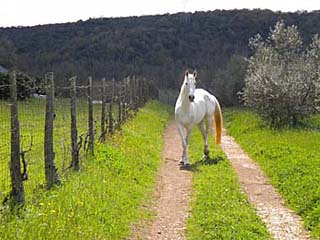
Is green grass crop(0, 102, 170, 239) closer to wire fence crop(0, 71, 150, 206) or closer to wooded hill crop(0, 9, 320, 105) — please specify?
wire fence crop(0, 71, 150, 206)

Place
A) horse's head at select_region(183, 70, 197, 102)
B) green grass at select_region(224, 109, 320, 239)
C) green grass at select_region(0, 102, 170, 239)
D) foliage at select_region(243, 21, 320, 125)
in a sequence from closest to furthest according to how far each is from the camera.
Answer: green grass at select_region(0, 102, 170, 239), green grass at select_region(224, 109, 320, 239), horse's head at select_region(183, 70, 197, 102), foliage at select_region(243, 21, 320, 125)

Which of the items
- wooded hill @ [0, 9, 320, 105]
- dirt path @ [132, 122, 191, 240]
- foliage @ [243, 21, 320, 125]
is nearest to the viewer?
dirt path @ [132, 122, 191, 240]

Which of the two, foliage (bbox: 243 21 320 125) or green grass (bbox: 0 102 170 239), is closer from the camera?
green grass (bbox: 0 102 170 239)

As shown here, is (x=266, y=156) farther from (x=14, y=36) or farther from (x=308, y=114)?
(x=14, y=36)

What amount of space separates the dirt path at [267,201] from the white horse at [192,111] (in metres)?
1.25

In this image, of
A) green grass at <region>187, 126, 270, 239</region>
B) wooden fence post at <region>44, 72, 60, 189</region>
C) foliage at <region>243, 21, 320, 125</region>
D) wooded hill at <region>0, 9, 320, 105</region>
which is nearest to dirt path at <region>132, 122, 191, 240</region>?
green grass at <region>187, 126, 270, 239</region>

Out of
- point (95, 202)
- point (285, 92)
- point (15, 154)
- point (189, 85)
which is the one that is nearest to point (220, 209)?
point (95, 202)

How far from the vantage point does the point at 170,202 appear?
32.3 ft

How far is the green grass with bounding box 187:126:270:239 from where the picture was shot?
25.3 feet

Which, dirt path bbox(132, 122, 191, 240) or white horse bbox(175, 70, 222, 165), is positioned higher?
white horse bbox(175, 70, 222, 165)

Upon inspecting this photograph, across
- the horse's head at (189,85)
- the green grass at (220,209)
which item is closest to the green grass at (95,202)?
the green grass at (220,209)

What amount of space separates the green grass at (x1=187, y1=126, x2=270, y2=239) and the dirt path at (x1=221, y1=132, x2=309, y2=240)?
0.20 meters

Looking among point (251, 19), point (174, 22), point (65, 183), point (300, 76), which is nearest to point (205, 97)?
point (300, 76)

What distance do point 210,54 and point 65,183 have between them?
193ft
